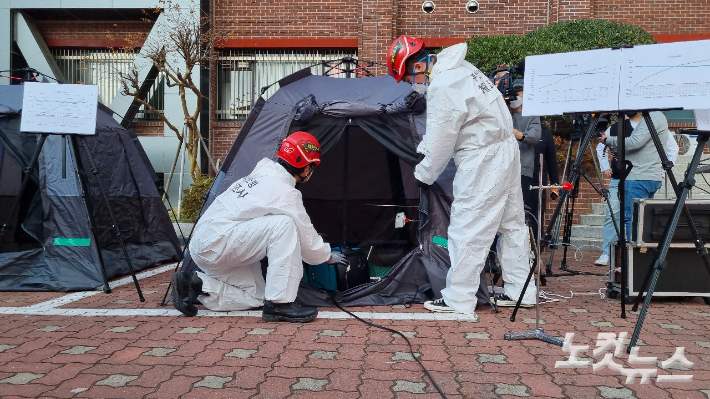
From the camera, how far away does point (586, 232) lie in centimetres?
884

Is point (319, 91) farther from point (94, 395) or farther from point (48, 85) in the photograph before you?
point (94, 395)

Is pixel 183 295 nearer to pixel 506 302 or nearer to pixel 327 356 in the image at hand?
pixel 327 356

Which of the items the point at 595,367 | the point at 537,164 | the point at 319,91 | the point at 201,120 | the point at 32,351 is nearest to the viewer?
the point at 595,367

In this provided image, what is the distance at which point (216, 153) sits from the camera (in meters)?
12.3

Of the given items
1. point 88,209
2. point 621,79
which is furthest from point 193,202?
point 621,79

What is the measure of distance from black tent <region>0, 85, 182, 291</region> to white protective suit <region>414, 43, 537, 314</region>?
2.91m

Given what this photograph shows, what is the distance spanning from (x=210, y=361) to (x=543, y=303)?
272cm

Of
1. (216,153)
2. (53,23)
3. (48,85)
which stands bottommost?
(216,153)

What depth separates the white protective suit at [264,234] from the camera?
167 inches

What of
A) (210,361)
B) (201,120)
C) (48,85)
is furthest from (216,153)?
(210,361)

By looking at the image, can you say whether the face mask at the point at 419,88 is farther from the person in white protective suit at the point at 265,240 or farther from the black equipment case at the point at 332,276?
the black equipment case at the point at 332,276

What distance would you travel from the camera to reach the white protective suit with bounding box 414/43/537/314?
14.3 ft

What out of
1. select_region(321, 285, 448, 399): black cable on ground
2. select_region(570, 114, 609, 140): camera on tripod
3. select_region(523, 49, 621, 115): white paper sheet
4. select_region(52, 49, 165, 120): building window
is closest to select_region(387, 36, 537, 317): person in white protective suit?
select_region(523, 49, 621, 115): white paper sheet

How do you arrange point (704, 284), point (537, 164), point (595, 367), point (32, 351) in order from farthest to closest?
1. point (537, 164)
2. point (704, 284)
3. point (32, 351)
4. point (595, 367)
